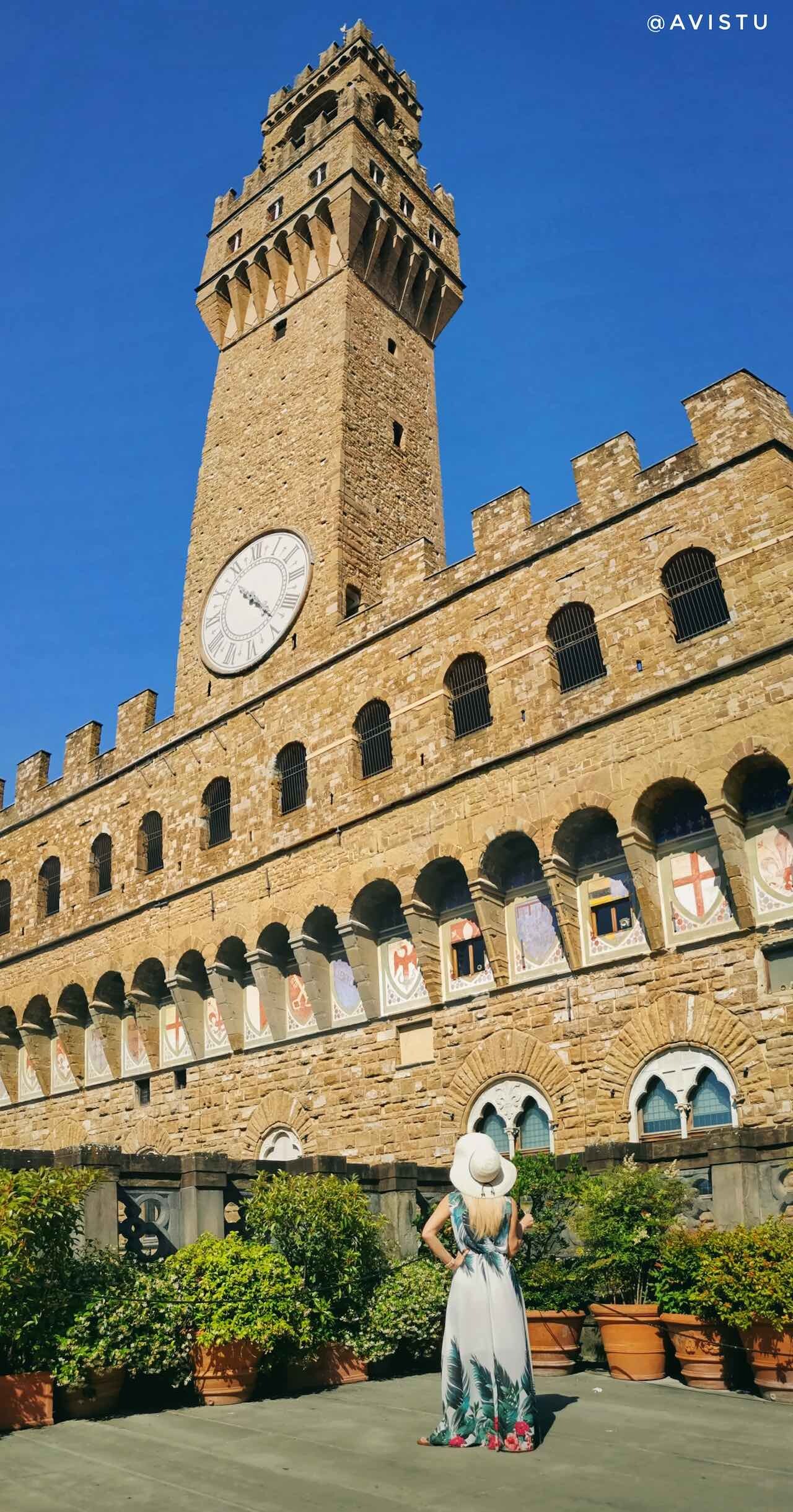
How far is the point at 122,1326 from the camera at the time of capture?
832cm

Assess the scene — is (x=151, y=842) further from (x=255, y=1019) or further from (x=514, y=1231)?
(x=514, y=1231)

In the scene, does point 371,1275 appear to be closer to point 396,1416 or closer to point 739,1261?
point 396,1416

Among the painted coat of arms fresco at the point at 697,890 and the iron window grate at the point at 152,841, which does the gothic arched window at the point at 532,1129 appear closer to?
the painted coat of arms fresco at the point at 697,890

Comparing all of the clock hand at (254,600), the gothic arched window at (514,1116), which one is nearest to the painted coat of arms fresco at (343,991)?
the gothic arched window at (514,1116)

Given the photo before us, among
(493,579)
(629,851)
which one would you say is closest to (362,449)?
(493,579)

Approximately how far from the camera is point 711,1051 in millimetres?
13672

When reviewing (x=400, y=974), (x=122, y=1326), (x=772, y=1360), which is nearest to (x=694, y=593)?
(x=400, y=974)

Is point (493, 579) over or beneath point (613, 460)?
beneath

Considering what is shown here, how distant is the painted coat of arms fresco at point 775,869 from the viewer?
1357 centimetres

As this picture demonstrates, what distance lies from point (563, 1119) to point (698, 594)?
23.4ft

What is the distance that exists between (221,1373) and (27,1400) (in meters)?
1.61

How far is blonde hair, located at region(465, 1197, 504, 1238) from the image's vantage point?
23.8ft

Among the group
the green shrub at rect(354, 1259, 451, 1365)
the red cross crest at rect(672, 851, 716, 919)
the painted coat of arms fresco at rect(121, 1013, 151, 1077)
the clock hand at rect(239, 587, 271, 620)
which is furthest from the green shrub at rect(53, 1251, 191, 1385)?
the clock hand at rect(239, 587, 271, 620)

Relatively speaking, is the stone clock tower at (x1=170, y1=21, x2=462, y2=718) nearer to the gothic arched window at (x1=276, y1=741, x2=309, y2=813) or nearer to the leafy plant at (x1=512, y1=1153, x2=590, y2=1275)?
the gothic arched window at (x1=276, y1=741, x2=309, y2=813)
